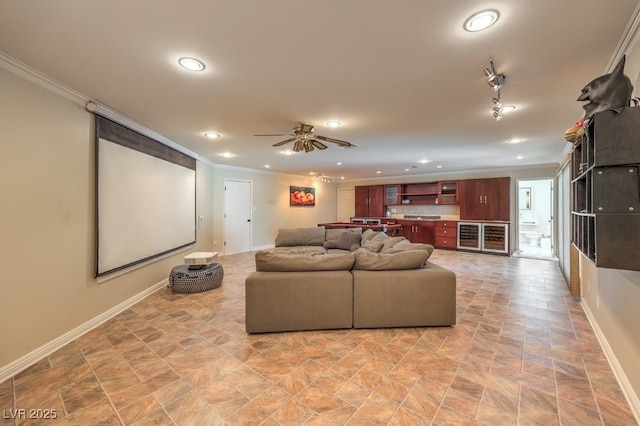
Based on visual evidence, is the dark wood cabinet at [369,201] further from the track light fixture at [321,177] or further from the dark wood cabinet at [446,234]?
the dark wood cabinet at [446,234]

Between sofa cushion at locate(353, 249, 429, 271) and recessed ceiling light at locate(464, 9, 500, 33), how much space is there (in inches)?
81.1

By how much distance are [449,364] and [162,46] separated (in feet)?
10.7

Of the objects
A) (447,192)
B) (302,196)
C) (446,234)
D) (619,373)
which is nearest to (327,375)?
(619,373)

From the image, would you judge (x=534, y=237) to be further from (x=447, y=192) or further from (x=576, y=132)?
(x=576, y=132)

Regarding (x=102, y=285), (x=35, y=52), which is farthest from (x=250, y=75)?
(x=102, y=285)

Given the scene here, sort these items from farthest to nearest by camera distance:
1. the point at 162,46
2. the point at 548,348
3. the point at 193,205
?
the point at 193,205 < the point at 548,348 < the point at 162,46

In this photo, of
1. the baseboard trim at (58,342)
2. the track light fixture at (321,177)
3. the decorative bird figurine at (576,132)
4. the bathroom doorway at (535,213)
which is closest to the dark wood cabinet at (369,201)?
the track light fixture at (321,177)

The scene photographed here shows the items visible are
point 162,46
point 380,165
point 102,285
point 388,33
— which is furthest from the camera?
point 380,165

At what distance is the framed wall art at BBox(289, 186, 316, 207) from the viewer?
28.6ft

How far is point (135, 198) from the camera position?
3.51 m

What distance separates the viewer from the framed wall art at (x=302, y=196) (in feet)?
28.6

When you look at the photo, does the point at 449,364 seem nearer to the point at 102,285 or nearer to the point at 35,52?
the point at 102,285

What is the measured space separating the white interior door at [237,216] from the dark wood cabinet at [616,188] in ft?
22.4

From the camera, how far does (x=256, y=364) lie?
85.4 inches
